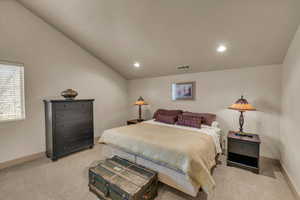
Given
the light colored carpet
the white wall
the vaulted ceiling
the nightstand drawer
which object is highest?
the vaulted ceiling

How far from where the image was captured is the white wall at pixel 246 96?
2764 millimetres

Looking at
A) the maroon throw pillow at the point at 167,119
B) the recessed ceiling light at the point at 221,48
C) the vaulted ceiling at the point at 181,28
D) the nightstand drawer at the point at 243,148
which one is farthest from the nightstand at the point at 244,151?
the recessed ceiling light at the point at 221,48

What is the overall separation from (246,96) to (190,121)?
138cm

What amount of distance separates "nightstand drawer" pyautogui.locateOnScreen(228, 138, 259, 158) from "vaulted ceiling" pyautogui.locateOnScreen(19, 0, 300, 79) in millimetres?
1708

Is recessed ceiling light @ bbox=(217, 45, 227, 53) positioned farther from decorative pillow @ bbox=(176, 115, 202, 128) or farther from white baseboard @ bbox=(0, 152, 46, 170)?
white baseboard @ bbox=(0, 152, 46, 170)

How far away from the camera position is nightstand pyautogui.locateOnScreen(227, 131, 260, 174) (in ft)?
8.00

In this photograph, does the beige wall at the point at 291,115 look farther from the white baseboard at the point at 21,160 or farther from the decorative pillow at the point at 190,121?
the white baseboard at the point at 21,160

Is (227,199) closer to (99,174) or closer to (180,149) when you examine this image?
(180,149)

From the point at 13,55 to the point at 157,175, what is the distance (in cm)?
358

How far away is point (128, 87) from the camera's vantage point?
17.4ft

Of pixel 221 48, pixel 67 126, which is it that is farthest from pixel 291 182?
pixel 67 126

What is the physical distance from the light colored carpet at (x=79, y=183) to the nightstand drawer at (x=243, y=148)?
0.33 m

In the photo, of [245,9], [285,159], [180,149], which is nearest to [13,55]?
[180,149]

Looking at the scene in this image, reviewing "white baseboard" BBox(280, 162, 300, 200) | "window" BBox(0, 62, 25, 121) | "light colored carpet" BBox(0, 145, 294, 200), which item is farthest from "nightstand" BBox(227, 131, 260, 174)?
"window" BBox(0, 62, 25, 121)
